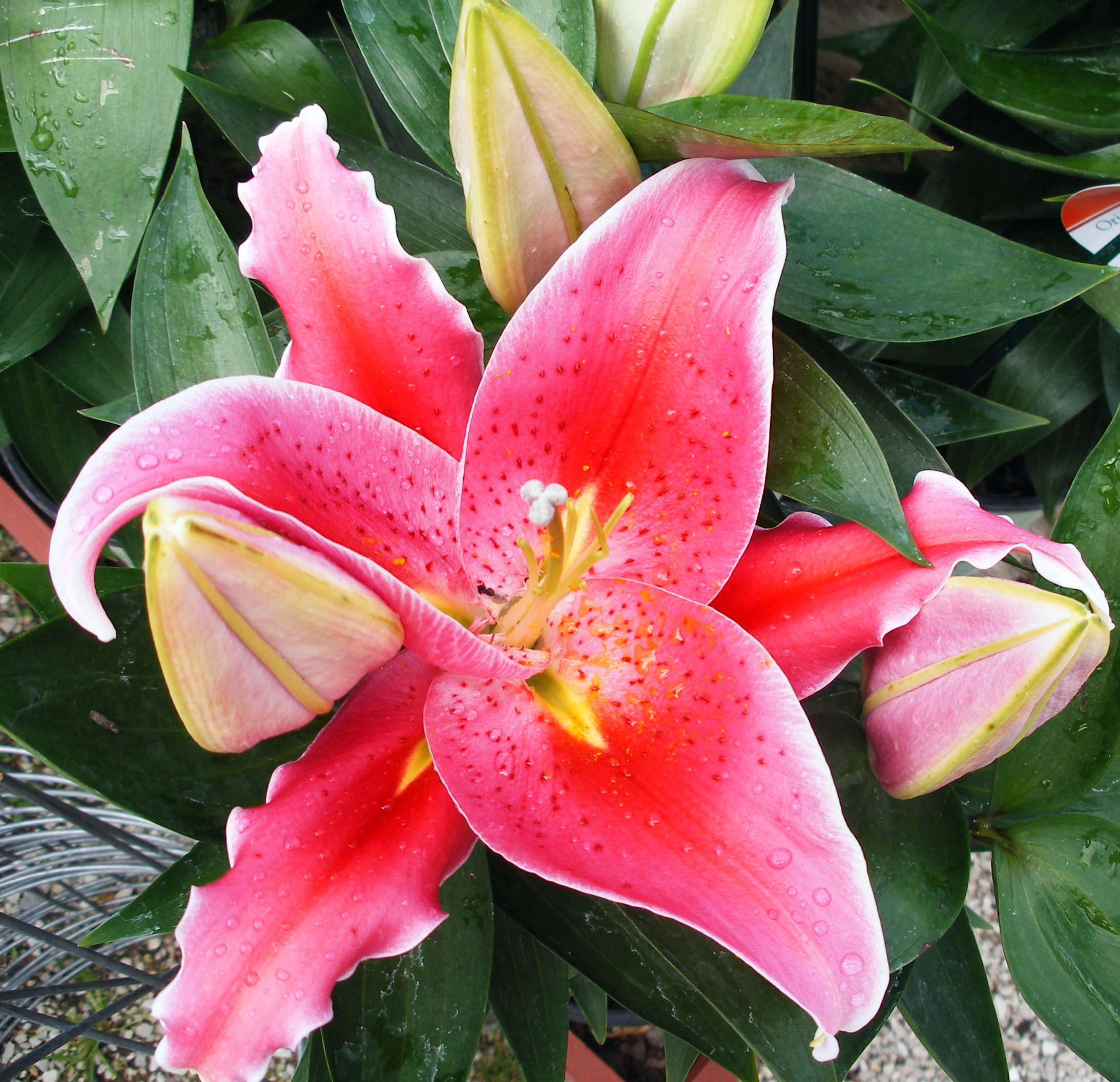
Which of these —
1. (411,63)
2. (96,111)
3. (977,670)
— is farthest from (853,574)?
(96,111)

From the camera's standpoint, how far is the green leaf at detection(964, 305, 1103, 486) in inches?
34.8

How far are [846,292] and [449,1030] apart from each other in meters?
0.45

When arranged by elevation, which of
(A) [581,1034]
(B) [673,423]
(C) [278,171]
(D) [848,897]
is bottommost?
(A) [581,1034]

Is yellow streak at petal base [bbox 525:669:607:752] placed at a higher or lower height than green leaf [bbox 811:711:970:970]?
higher

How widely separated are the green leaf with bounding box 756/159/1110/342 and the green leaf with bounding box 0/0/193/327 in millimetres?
352

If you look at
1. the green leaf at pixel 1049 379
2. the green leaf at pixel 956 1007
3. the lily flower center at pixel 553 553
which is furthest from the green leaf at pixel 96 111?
the green leaf at pixel 1049 379

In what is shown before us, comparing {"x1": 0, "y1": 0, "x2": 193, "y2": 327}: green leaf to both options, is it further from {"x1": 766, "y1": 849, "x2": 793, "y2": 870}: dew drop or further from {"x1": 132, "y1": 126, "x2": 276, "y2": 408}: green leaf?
A: {"x1": 766, "y1": 849, "x2": 793, "y2": 870}: dew drop

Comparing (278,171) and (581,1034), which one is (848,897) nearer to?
(278,171)

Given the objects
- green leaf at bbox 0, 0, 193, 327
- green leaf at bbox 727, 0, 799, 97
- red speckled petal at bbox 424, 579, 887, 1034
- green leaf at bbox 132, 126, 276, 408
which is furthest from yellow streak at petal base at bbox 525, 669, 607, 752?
green leaf at bbox 727, 0, 799, 97

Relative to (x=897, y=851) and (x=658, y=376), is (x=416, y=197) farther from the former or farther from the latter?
(x=897, y=851)

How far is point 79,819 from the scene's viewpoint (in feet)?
2.30

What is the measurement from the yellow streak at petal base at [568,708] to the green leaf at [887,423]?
0.27m

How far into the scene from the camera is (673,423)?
379mm

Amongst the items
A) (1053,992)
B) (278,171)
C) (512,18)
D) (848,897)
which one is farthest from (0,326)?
(1053,992)
